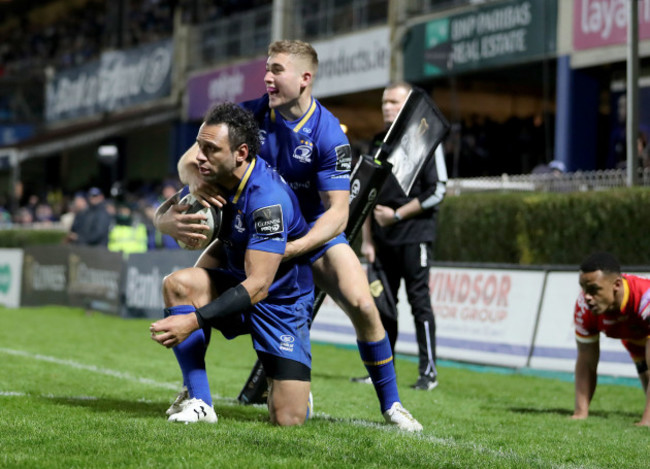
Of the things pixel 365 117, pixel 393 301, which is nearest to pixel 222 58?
pixel 365 117

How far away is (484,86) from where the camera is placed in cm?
2536

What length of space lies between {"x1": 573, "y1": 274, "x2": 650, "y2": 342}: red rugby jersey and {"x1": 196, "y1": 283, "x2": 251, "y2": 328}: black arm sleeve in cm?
267

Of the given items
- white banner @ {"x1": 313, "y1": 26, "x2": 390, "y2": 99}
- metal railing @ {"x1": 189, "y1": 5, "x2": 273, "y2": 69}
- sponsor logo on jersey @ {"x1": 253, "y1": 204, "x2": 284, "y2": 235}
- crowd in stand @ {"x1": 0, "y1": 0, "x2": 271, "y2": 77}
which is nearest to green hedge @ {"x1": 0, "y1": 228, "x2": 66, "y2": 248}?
white banner @ {"x1": 313, "y1": 26, "x2": 390, "y2": 99}

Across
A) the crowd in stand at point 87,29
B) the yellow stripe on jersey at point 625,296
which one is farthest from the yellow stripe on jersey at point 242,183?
the crowd in stand at point 87,29

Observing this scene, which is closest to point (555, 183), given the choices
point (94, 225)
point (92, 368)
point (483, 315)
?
point (483, 315)

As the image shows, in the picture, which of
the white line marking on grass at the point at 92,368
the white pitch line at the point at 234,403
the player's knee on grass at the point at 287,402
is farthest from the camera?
the white line marking on grass at the point at 92,368

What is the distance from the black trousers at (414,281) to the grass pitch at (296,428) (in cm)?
47

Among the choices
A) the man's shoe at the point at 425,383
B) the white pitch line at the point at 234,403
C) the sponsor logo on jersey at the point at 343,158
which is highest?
the sponsor logo on jersey at the point at 343,158

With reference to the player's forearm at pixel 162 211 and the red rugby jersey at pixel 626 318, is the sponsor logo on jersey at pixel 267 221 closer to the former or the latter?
the player's forearm at pixel 162 211

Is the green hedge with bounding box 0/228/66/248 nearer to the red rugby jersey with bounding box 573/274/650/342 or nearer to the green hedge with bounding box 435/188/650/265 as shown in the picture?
the green hedge with bounding box 435/188/650/265

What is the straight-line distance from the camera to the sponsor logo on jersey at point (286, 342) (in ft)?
19.6

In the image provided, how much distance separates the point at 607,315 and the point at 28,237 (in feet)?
70.5

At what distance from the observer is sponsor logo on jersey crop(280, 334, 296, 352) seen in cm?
598

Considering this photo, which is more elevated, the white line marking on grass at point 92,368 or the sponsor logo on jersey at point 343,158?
the sponsor logo on jersey at point 343,158
